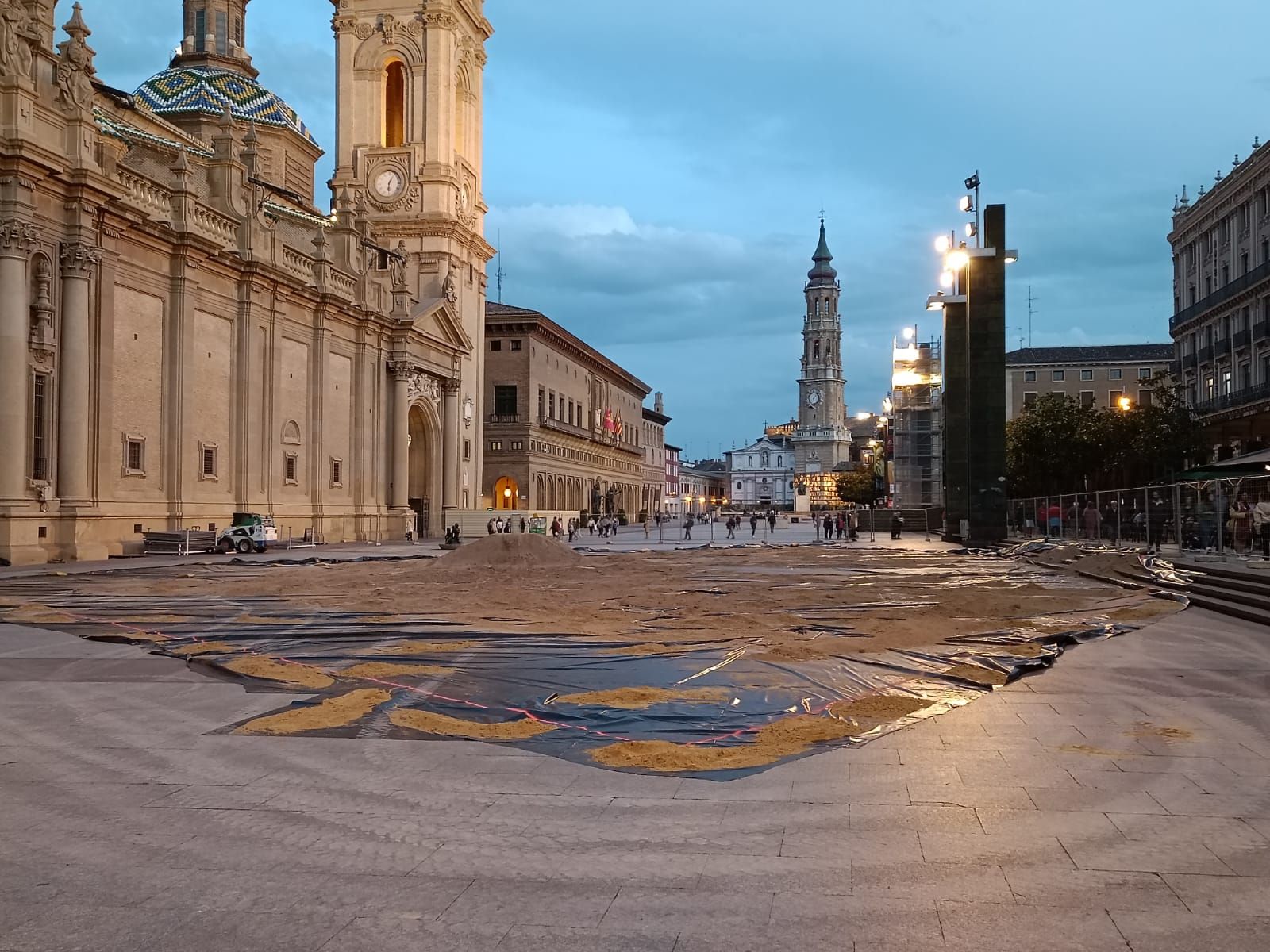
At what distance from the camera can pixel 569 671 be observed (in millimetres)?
10992

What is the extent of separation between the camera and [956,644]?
42.0 ft

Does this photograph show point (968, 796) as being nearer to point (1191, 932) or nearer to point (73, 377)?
point (1191, 932)

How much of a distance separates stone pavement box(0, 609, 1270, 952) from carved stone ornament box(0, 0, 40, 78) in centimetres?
2683

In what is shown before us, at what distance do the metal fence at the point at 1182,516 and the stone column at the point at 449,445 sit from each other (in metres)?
37.4

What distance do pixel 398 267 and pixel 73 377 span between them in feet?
94.2

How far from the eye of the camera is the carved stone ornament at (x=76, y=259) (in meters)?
30.8

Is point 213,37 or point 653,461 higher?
point 213,37

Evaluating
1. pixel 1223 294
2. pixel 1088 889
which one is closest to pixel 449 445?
pixel 1223 294

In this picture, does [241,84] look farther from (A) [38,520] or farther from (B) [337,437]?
(A) [38,520]

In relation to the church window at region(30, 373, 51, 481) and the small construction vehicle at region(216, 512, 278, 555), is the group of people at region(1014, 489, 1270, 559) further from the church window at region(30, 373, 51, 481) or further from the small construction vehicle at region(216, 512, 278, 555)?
the church window at region(30, 373, 51, 481)

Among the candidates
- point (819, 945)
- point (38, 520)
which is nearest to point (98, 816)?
point (819, 945)

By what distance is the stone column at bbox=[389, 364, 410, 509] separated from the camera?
182ft

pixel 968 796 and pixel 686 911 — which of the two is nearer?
pixel 686 911

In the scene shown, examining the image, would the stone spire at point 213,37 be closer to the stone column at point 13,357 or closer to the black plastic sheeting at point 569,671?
the stone column at point 13,357
